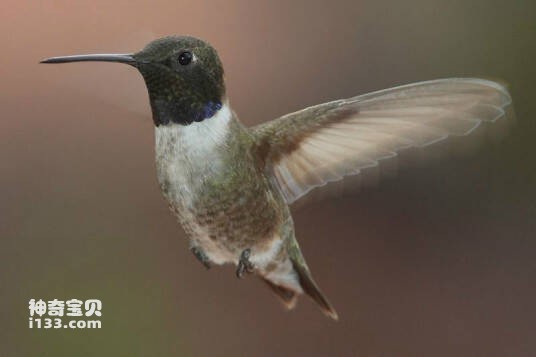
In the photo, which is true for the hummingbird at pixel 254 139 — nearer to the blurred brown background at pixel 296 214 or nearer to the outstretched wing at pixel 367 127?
the outstretched wing at pixel 367 127

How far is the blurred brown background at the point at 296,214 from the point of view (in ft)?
5.98

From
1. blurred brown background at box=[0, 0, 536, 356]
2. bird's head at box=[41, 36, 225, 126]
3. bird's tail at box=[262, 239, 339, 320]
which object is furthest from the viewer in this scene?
blurred brown background at box=[0, 0, 536, 356]

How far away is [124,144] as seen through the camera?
78.7 inches

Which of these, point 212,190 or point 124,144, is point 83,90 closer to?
point 212,190

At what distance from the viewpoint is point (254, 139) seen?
69cm

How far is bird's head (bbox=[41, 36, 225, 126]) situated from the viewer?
526 mm

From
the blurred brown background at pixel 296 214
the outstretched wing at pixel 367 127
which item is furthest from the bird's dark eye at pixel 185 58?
the blurred brown background at pixel 296 214

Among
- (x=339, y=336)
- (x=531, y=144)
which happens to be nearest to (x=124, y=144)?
(x=339, y=336)

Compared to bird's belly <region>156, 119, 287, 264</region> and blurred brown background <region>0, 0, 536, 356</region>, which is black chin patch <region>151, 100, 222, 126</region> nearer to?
bird's belly <region>156, 119, 287, 264</region>

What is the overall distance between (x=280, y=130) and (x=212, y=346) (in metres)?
1.41

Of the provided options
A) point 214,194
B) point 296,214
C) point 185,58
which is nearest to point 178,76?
point 185,58

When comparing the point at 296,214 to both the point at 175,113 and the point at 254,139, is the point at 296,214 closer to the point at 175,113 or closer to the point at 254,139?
the point at 254,139

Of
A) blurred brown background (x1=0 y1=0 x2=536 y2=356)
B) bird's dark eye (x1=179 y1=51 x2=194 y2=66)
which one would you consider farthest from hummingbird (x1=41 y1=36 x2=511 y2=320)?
blurred brown background (x1=0 y1=0 x2=536 y2=356)

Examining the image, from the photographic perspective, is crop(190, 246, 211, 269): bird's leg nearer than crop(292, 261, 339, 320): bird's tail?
Yes
